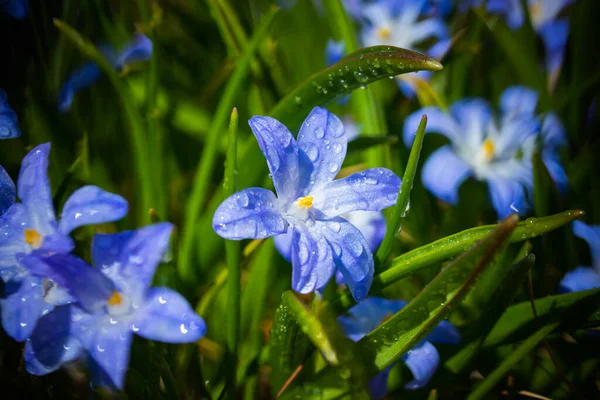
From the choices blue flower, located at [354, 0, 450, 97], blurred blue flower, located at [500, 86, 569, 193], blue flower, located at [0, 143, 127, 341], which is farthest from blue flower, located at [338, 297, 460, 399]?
blue flower, located at [354, 0, 450, 97]

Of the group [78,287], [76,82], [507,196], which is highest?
[76,82]

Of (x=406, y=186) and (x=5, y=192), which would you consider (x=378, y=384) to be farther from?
(x=5, y=192)

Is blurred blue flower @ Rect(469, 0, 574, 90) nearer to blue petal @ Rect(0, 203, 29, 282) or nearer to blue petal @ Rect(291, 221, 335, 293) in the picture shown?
blue petal @ Rect(291, 221, 335, 293)

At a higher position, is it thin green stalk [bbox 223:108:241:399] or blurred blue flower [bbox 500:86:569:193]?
blurred blue flower [bbox 500:86:569:193]

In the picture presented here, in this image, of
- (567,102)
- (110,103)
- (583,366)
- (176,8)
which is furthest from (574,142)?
(110,103)

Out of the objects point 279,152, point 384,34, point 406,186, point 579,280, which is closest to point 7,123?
point 279,152
